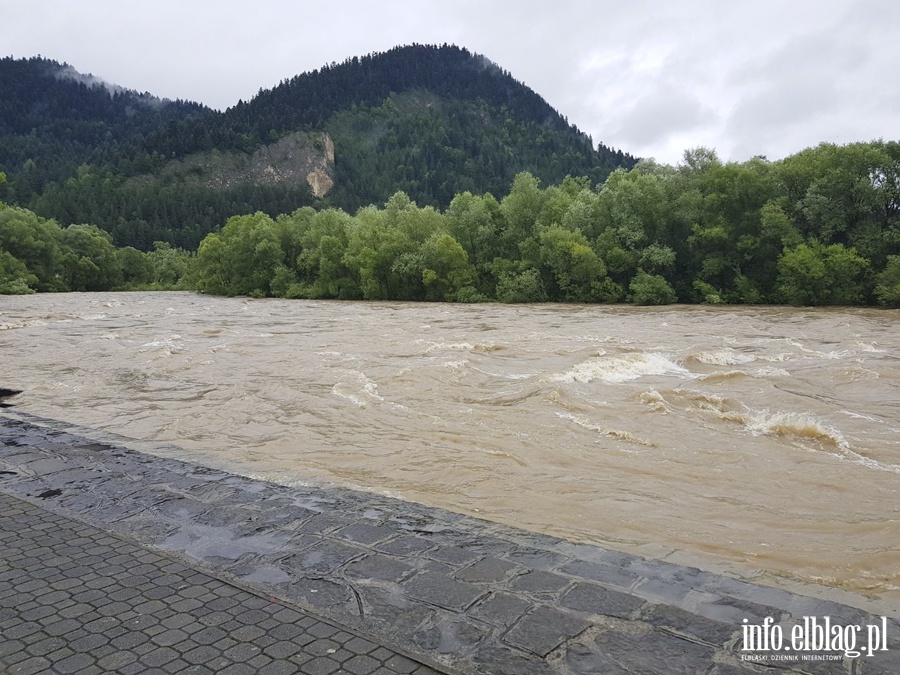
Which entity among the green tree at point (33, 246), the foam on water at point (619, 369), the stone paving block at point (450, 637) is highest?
the green tree at point (33, 246)

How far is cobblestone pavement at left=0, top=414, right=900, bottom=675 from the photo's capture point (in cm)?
338

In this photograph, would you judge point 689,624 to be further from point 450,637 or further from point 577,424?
point 577,424

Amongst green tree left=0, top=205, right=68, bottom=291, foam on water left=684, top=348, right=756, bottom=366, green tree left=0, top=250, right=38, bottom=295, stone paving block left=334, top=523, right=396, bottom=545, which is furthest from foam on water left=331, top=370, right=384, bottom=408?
green tree left=0, top=205, right=68, bottom=291

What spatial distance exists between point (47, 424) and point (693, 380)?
1295 cm

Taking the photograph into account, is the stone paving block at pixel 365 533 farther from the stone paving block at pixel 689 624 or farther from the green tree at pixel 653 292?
the green tree at pixel 653 292

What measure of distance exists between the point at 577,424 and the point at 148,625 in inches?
343

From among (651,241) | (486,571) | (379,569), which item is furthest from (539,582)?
Result: (651,241)

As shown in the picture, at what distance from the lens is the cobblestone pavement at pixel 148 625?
3.29m

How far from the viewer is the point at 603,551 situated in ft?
16.5

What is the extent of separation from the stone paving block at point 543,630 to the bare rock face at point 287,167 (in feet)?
574

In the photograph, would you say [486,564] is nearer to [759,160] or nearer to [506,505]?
[506,505]

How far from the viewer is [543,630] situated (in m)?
3.64

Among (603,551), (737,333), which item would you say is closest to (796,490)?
(603,551)

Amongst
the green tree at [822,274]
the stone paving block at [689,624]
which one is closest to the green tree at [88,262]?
the green tree at [822,274]
